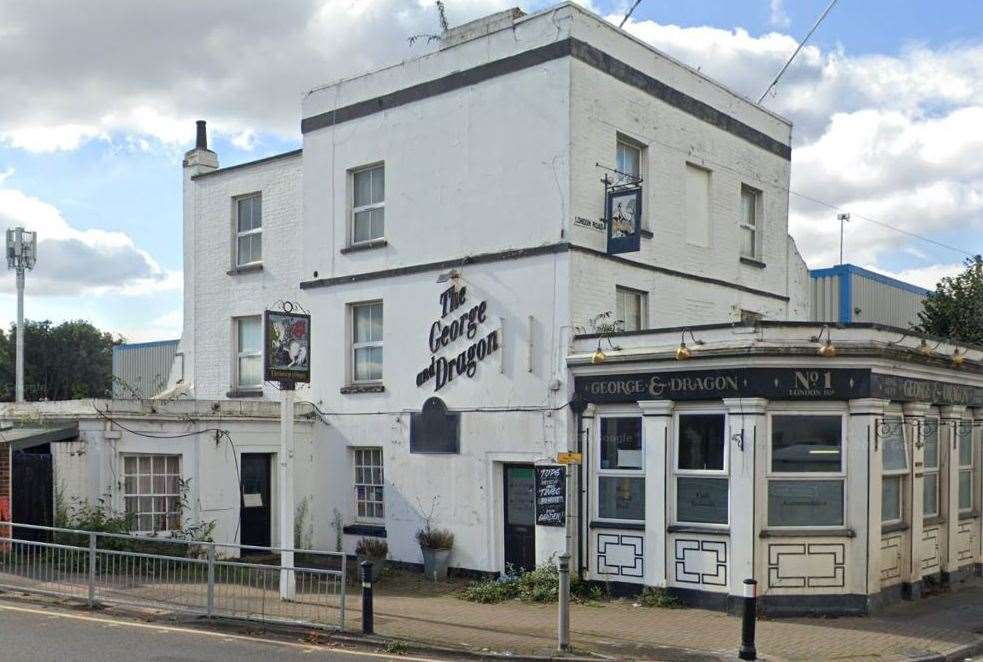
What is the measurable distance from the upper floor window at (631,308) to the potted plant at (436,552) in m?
4.78

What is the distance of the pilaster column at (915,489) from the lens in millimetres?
15656

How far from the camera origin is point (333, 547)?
20.1 m

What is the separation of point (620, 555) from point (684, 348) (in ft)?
11.2

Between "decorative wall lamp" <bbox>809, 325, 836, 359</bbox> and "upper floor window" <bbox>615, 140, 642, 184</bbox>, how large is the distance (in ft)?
15.9

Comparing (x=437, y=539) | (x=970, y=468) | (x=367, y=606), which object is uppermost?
(x=970, y=468)

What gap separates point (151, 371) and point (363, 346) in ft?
Answer: 51.2

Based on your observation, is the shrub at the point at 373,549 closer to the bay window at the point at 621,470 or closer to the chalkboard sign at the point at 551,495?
the bay window at the point at 621,470

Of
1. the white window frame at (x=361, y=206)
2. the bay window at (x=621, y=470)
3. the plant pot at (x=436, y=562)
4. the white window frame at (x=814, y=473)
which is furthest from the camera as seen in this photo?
the white window frame at (x=361, y=206)

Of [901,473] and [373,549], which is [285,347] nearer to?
[373,549]

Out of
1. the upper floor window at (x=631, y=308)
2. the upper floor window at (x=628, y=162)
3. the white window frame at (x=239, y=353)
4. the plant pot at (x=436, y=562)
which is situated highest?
the upper floor window at (x=628, y=162)

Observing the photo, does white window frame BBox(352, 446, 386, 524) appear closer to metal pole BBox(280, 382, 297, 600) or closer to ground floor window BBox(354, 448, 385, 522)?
ground floor window BBox(354, 448, 385, 522)

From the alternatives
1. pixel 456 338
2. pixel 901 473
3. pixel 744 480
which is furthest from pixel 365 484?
pixel 901 473

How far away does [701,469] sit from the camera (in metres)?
15.2

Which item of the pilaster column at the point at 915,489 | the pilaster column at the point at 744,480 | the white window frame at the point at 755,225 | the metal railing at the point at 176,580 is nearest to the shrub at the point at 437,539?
the metal railing at the point at 176,580
